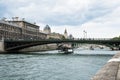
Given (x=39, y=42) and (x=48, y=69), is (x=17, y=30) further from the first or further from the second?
(x=48, y=69)

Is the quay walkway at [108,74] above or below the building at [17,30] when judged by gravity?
below

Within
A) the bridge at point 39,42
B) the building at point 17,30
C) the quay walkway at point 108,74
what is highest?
the building at point 17,30

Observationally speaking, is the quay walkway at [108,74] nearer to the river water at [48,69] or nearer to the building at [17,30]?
the river water at [48,69]

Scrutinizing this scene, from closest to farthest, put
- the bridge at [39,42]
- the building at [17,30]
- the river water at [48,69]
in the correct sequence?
1. the river water at [48,69]
2. the bridge at [39,42]
3. the building at [17,30]

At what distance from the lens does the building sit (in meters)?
114

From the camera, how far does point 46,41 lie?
8681 centimetres

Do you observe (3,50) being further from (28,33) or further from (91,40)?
(28,33)

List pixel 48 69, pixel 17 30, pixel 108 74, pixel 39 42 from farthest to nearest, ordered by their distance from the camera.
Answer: pixel 17 30 → pixel 39 42 → pixel 48 69 → pixel 108 74

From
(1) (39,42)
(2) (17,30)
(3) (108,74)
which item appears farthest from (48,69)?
(2) (17,30)

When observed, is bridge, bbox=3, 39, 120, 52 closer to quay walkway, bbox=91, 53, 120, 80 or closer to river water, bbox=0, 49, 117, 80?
river water, bbox=0, 49, 117, 80

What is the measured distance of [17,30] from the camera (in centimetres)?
13050

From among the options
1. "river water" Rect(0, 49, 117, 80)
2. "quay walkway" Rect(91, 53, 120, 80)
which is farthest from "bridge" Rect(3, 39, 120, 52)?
"quay walkway" Rect(91, 53, 120, 80)

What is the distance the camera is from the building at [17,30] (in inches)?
4473

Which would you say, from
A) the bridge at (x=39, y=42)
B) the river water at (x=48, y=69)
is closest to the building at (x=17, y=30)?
the bridge at (x=39, y=42)
